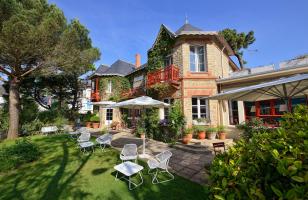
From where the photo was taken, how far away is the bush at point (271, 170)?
1.38 metres

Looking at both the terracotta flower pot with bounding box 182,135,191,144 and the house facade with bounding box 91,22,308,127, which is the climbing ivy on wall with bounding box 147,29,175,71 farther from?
the terracotta flower pot with bounding box 182,135,191,144

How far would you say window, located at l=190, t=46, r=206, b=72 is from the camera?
12.5 metres

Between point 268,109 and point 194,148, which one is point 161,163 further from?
point 268,109

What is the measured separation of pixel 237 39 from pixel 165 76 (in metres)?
18.5

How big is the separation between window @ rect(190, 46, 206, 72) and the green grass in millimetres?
8641

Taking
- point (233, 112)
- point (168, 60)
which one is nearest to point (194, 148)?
point (233, 112)

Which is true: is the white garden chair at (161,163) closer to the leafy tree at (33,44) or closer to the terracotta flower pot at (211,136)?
the terracotta flower pot at (211,136)

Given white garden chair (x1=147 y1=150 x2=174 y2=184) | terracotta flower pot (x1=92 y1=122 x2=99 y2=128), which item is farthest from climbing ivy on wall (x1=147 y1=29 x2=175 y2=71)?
terracotta flower pot (x1=92 y1=122 x2=99 y2=128)

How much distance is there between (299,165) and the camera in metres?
1.36

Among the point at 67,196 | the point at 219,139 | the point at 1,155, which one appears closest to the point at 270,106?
the point at 219,139

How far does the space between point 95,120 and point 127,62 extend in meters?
10.1

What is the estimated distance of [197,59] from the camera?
12562 mm

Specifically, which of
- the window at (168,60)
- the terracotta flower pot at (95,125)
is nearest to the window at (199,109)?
the window at (168,60)

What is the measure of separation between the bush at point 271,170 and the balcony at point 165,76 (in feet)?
33.1
